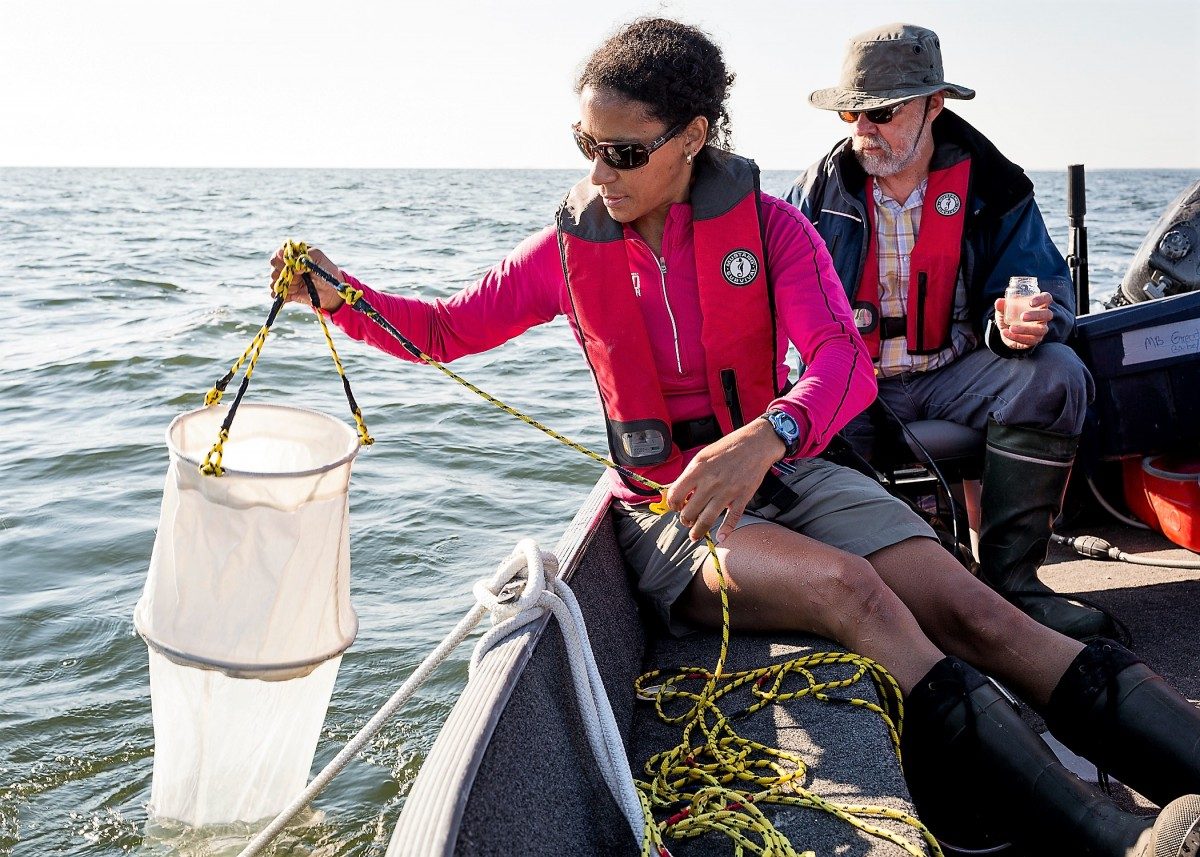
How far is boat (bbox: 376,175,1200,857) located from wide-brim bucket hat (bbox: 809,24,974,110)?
61.3 inches

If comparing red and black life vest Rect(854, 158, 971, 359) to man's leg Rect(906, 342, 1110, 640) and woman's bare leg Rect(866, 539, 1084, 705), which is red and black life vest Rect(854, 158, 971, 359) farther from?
woman's bare leg Rect(866, 539, 1084, 705)

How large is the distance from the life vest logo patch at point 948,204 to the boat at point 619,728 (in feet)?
4.26

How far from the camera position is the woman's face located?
2.51m

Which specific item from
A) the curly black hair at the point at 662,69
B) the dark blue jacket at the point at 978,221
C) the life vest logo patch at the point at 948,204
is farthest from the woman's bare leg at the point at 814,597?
the life vest logo patch at the point at 948,204

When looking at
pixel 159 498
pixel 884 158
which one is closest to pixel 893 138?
pixel 884 158

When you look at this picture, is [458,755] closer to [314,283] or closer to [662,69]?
[314,283]

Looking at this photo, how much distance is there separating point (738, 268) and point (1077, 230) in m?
2.63

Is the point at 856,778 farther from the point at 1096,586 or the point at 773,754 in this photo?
the point at 1096,586

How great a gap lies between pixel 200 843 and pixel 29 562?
322cm

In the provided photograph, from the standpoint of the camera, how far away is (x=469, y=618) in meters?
2.04

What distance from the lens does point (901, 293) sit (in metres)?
3.66

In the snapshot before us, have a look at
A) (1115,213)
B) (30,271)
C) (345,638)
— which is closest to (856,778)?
(345,638)

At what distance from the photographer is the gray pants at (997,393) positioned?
3268 mm

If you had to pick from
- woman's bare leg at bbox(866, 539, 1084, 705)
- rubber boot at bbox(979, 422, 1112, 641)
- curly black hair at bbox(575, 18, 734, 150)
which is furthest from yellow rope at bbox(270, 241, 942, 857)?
rubber boot at bbox(979, 422, 1112, 641)
